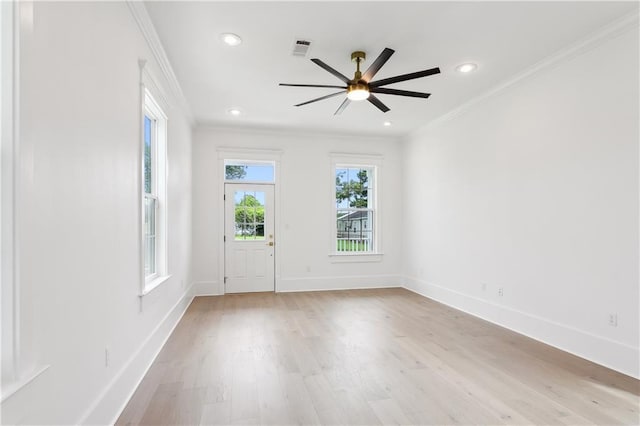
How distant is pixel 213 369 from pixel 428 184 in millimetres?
4351

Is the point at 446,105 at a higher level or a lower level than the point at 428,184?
higher

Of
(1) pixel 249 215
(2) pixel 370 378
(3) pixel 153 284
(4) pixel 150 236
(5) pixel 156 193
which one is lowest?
(2) pixel 370 378

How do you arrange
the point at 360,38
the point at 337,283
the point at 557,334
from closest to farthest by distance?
the point at 360,38
the point at 557,334
the point at 337,283

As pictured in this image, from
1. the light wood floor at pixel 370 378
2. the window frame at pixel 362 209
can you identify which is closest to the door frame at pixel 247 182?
the window frame at pixel 362 209

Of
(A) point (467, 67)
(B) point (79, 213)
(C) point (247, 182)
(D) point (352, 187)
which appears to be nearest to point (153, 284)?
(B) point (79, 213)

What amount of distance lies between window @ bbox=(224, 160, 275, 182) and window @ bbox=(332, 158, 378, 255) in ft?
4.09

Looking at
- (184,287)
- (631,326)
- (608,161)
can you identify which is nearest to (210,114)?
(184,287)

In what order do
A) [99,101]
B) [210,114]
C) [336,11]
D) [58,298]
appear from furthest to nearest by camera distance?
[210,114] < [336,11] < [99,101] < [58,298]

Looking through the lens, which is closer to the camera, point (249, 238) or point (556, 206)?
point (556, 206)

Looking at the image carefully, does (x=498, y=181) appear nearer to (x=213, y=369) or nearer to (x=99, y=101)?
(x=213, y=369)

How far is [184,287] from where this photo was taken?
4754mm

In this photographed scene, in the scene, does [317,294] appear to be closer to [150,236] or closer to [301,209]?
[301,209]

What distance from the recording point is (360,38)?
116 inches

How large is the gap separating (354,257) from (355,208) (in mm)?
940
